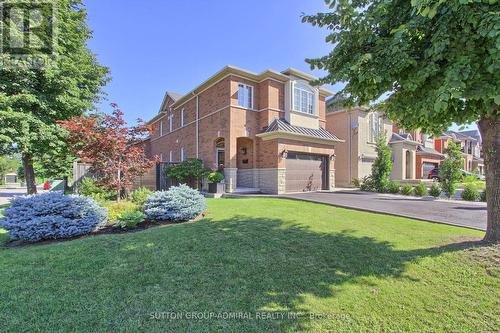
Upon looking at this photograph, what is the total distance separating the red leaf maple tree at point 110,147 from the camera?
865 cm

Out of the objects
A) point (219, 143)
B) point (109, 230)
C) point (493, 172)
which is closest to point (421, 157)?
point (219, 143)

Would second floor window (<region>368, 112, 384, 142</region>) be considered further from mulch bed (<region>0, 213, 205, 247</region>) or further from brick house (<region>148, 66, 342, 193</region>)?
mulch bed (<region>0, 213, 205, 247</region>)

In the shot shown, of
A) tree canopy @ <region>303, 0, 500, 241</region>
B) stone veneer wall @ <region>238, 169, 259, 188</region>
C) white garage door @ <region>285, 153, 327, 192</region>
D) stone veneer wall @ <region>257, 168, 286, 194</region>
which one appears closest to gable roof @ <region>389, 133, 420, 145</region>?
white garage door @ <region>285, 153, 327, 192</region>

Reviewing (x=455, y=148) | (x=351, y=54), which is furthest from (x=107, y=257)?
(x=455, y=148)

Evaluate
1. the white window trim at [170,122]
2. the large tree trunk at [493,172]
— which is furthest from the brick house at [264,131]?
the large tree trunk at [493,172]

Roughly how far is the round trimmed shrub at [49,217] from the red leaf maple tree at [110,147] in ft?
8.74

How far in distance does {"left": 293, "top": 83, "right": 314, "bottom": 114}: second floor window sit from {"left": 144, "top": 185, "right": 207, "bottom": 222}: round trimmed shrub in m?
11.5

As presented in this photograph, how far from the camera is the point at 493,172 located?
4977 mm

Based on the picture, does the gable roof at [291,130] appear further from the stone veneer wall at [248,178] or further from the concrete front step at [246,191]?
the concrete front step at [246,191]

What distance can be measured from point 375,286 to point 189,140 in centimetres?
1847

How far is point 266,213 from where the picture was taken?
820cm

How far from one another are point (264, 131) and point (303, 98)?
404 centimetres

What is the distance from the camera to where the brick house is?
15367mm

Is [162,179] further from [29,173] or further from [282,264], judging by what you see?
[282,264]
